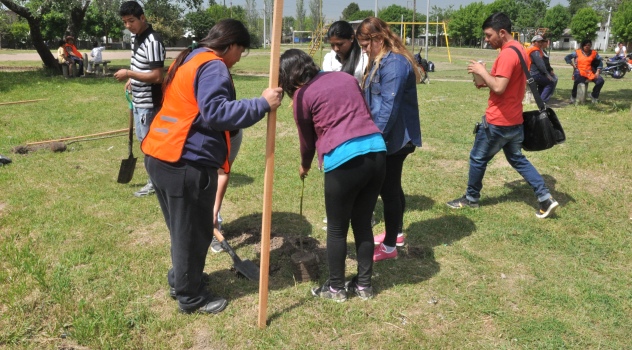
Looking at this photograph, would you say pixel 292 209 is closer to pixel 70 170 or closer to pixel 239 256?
pixel 239 256

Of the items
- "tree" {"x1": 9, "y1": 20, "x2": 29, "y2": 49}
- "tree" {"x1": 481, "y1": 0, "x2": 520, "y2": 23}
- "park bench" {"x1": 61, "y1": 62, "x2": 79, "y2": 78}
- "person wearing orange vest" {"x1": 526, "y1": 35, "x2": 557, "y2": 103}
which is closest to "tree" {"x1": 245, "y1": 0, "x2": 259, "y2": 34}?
"tree" {"x1": 9, "y1": 20, "x2": 29, "y2": 49}

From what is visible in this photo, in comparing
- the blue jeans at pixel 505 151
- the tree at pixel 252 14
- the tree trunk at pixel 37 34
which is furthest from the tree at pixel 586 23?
the blue jeans at pixel 505 151

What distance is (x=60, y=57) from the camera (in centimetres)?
1750

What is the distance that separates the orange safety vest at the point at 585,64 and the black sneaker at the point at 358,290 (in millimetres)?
11447

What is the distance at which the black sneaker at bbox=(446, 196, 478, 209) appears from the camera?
5114 millimetres

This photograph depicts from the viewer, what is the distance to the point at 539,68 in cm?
988

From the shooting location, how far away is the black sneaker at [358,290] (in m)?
3.38

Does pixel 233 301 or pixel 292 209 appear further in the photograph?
pixel 292 209

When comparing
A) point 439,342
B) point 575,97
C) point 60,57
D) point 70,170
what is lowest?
point 439,342

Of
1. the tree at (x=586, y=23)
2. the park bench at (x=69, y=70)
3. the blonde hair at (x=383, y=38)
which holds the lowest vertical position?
the blonde hair at (x=383, y=38)

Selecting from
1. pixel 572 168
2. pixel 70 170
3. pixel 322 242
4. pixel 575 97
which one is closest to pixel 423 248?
pixel 322 242

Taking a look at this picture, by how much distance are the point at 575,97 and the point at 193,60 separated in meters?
12.7

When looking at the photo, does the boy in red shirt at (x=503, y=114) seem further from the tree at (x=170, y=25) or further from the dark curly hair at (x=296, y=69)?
the tree at (x=170, y=25)

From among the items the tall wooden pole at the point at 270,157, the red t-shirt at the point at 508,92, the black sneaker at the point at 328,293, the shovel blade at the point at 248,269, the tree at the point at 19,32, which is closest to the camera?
the tall wooden pole at the point at 270,157
